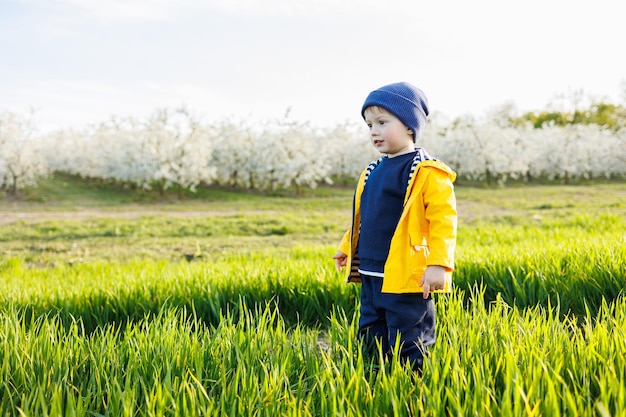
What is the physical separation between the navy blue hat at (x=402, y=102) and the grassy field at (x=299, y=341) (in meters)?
1.08

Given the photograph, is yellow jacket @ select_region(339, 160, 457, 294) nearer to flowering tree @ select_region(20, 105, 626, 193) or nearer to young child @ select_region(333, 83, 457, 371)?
young child @ select_region(333, 83, 457, 371)

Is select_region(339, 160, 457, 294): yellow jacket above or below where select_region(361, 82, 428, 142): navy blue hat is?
below

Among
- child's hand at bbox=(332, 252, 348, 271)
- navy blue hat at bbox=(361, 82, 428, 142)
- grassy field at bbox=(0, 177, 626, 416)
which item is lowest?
grassy field at bbox=(0, 177, 626, 416)

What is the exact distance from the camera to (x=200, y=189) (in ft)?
105

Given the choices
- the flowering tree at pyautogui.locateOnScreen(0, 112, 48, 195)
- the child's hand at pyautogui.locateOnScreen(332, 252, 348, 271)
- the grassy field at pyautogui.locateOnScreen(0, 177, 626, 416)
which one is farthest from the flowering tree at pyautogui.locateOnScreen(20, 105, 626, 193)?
the child's hand at pyautogui.locateOnScreen(332, 252, 348, 271)

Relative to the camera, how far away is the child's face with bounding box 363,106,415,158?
2.48m

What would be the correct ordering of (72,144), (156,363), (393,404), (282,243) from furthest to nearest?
(72,144) < (282,243) < (156,363) < (393,404)

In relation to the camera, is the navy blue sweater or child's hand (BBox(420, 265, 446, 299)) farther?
the navy blue sweater

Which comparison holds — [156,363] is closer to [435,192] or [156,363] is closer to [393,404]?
[393,404]

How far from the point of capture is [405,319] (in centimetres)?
244

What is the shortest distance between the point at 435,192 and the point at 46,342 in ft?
6.63

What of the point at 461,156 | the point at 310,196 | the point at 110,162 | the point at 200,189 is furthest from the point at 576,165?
the point at 110,162

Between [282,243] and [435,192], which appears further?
[282,243]

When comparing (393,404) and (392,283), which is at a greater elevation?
(392,283)
